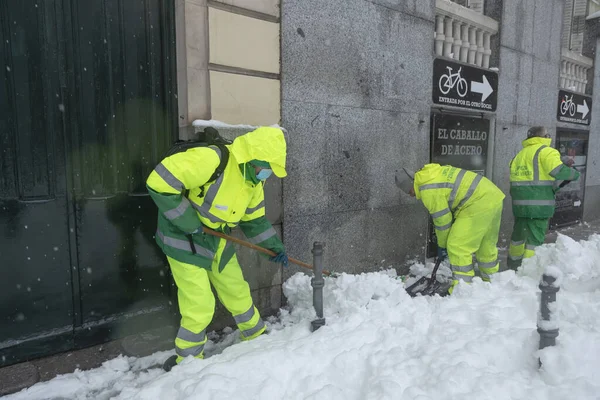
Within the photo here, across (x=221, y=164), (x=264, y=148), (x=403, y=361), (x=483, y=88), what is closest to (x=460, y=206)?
(x=403, y=361)

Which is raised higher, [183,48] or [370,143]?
[183,48]

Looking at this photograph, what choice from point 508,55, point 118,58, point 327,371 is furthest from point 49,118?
point 508,55

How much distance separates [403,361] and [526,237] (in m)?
4.02

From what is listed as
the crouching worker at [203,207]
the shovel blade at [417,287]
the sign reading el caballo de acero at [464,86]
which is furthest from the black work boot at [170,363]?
the sign reading el caballo de acero at [464,86]

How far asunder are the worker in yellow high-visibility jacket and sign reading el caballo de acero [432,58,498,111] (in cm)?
126

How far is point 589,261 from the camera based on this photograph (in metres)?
4.71

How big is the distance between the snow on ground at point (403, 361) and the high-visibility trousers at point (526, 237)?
194 cm

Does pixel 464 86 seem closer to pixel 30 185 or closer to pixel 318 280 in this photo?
pixel 318 280

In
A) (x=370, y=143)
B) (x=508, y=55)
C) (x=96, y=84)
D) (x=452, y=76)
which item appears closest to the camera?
(x=96, y=84)

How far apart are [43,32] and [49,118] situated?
0.64m

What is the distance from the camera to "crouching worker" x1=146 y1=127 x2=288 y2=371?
2.86 meters

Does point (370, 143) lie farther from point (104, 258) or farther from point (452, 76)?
point (104, 258)

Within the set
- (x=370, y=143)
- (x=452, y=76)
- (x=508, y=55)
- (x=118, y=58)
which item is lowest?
(x=370, y=143)

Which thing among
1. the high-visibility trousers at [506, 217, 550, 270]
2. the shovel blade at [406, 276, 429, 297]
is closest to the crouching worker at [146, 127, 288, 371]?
the shovel blade at [406, 276, 429, 297]
